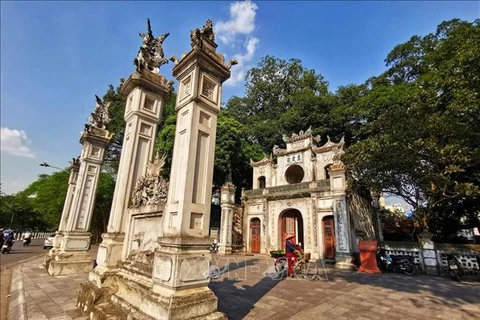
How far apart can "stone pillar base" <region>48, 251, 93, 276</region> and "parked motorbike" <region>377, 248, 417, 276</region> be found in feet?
37.1

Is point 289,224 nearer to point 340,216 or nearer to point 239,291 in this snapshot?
point 340,216

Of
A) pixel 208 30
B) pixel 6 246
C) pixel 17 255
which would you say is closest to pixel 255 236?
pixel 17 255

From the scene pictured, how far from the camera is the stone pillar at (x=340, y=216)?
12087 millimetres

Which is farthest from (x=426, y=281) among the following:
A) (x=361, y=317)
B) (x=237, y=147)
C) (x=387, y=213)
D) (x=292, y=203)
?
(x=387, y=213)

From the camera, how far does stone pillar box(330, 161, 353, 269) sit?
12087 millimetres

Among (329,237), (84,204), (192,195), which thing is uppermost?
(84,204)

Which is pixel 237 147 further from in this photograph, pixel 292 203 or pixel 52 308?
pixel 52 308

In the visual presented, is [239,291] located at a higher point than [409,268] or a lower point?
lower

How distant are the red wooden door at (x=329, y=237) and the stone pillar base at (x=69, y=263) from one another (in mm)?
11528

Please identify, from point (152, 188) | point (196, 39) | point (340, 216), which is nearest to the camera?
point (196, 39)

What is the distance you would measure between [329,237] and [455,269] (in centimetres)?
577

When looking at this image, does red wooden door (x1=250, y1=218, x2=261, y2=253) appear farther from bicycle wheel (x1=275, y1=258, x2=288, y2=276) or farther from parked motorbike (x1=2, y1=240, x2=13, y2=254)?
Result: parked motorbike (x1=2, y1=240, x2=13, y2=254)

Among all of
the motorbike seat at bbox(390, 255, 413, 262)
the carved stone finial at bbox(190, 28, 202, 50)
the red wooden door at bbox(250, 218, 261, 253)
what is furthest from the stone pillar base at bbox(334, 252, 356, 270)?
the carved stone finial at bbox(190, 28, 202, 50)

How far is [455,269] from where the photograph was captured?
898 cm
